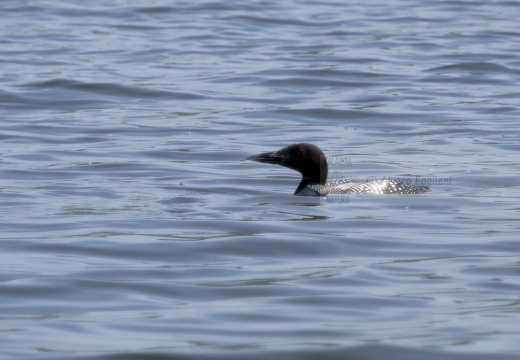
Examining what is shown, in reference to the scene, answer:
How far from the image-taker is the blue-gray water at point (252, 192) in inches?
251

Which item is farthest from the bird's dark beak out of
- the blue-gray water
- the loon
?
the blue-gray water

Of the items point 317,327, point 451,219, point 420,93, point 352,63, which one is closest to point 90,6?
point 352,63

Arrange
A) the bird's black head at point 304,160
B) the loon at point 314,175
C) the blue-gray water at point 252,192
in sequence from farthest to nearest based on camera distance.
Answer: the bird's black head at point 304,160, the loon at point 314,175, the blue-gray water at point 252,192

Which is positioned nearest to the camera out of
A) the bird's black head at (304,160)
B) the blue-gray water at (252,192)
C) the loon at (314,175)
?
the blue-gray water at (252,192)

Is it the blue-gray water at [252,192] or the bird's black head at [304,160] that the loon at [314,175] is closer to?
the bird's black head at [304,160]

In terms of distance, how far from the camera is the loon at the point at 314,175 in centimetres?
1107

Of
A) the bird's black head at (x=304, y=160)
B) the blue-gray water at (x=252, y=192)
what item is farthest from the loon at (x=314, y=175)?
the blue-gray water at (x=252, y=192)

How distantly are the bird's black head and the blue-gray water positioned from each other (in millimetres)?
324

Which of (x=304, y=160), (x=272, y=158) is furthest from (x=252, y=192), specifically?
(x=304, y=160)

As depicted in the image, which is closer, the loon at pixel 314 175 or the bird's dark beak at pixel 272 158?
the loon at pixel 314 175

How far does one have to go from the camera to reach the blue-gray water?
251 inches

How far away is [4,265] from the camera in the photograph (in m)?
7.76

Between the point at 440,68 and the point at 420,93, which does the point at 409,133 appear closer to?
the point at 420,93

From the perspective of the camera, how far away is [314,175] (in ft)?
37.2
